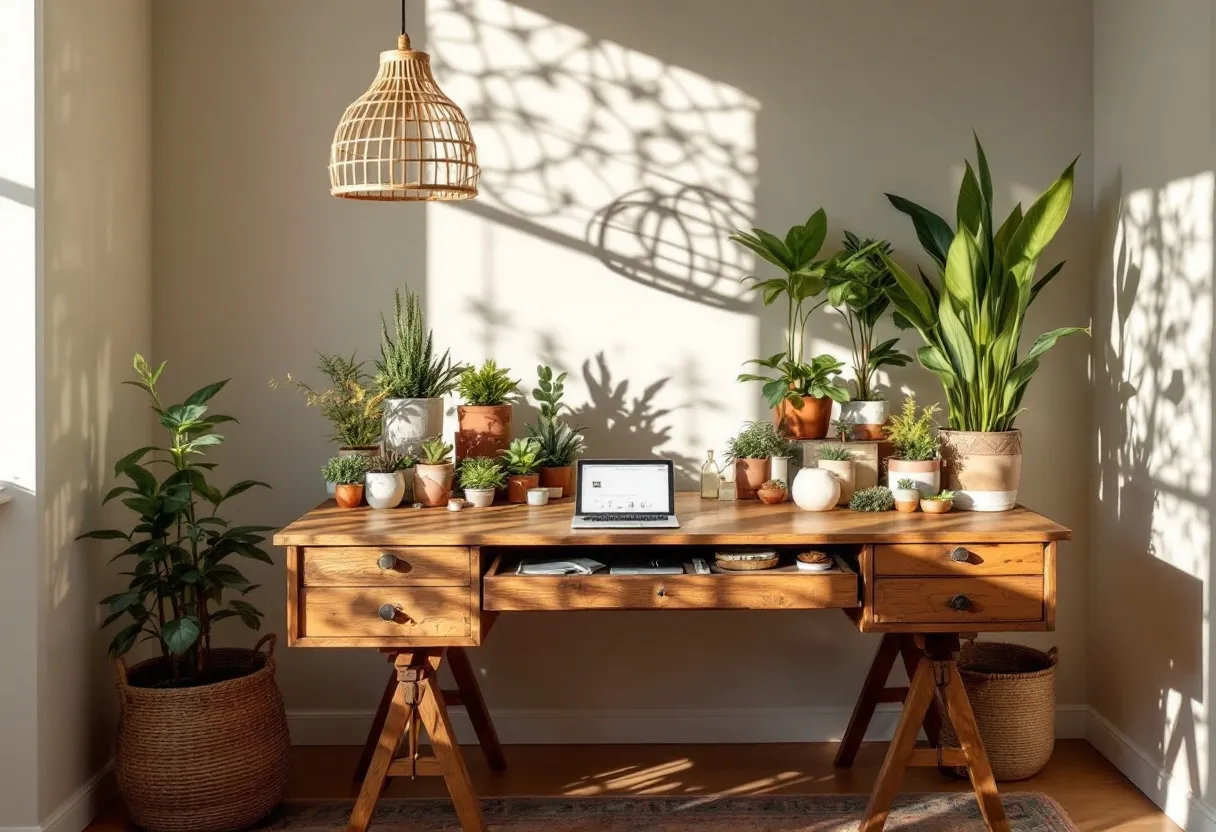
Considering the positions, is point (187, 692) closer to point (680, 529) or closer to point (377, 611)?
point (377, 611)

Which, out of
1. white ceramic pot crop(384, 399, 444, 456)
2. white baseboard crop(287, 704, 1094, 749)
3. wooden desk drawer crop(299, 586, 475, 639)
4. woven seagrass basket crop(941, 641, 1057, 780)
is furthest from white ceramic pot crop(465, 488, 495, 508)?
woven seagrass basket crop(941, 641, 1057, 780)

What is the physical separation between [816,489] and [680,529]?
0.53 metres

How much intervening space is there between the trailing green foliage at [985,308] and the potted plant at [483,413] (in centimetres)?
129

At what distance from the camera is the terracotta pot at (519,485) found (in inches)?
131

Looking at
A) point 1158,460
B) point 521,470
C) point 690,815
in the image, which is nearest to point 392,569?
point 521,470

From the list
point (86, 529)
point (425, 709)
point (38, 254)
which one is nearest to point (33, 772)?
point (86, 529)

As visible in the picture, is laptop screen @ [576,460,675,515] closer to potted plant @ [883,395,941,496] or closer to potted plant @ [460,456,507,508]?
potted plant @ [460,456,507,508]

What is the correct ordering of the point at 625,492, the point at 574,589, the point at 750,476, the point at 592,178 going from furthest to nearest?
the point at 592,178 < the point at 750,476 < the point at 625,492 < the point at 574,589

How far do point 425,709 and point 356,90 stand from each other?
2061 mm

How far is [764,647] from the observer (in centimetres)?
378

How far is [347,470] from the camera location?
3.26 meters

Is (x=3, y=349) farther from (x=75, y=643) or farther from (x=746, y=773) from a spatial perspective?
(x=746, y=773)

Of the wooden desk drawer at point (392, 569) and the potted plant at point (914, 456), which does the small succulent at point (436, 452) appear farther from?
the potted plant at point (914, 456)

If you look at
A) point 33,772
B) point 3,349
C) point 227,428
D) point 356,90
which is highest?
point 356,90
